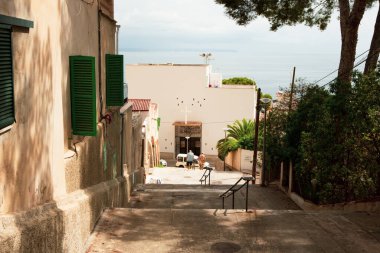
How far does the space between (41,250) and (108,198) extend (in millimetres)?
4776

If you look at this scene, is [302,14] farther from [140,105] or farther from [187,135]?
[187,135]

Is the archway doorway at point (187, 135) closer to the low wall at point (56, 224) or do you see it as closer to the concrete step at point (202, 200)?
the concrete step at point (202, 200)

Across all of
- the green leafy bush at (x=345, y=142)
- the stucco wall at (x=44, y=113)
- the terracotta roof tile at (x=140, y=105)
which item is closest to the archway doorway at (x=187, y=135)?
the terracotta roof tile at (x=140, y=105)

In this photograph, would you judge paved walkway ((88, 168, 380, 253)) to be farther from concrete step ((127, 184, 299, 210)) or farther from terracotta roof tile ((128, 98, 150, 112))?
terracotta roof tile ((128, 98, 150, 112))

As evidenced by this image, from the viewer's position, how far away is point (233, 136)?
41094 mm

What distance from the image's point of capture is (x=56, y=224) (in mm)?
5504

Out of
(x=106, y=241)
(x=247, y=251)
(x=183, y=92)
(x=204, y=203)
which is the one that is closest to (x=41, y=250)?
(x=106, y=241)

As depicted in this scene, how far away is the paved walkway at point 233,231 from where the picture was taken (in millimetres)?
7281

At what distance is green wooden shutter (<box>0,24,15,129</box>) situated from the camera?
170 inches

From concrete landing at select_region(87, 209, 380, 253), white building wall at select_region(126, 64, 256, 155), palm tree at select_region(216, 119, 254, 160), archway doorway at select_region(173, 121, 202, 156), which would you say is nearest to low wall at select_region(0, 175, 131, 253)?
concrete landing at select_region(87, 209, 380, 253)

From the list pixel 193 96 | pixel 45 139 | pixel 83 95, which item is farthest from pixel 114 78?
pixel 193 96

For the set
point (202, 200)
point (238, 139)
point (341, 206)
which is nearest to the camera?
point (341, 206)

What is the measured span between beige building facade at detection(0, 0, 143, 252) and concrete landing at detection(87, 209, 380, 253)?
60 cm

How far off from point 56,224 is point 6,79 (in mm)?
2066
